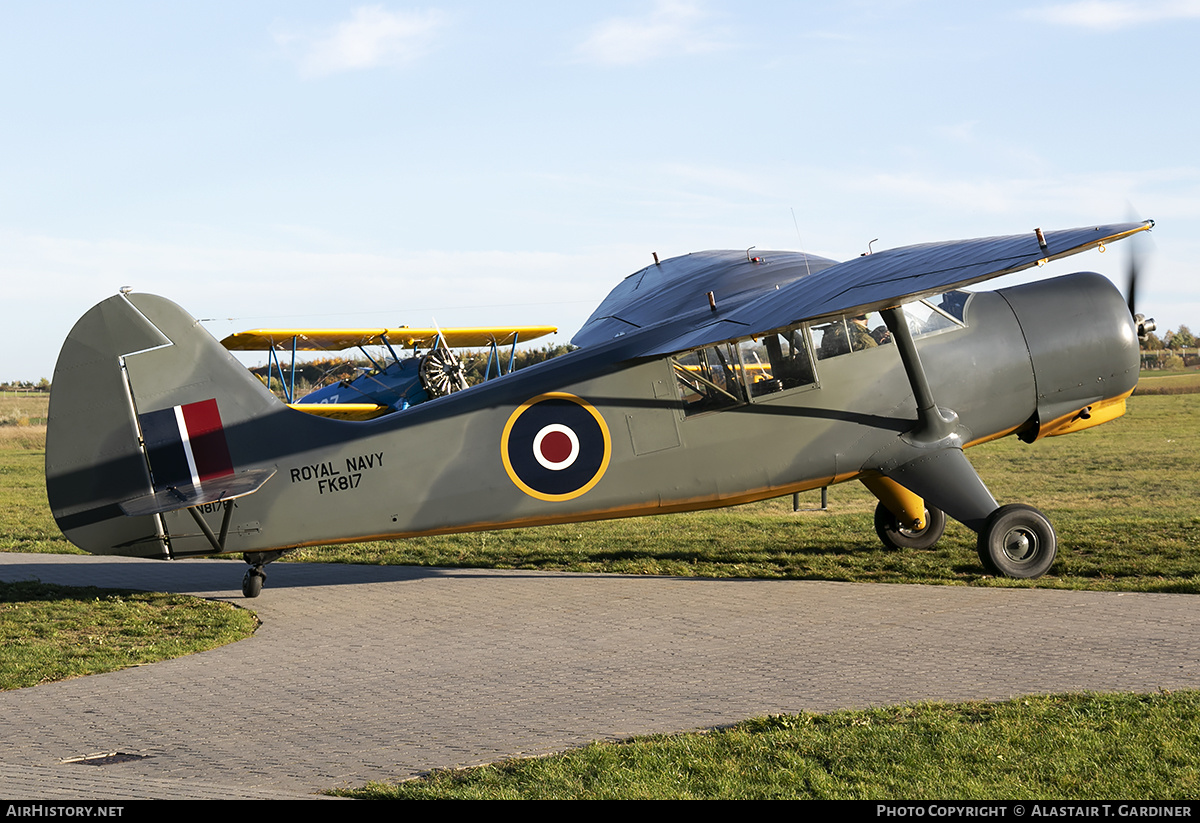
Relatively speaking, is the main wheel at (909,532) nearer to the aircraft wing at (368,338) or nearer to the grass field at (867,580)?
the grass field at (867,580)

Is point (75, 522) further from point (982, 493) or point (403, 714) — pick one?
point (982, 493)

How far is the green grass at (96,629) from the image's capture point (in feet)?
25.7

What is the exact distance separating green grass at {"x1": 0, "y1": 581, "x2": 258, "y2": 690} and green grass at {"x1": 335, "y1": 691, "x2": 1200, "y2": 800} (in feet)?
13.9

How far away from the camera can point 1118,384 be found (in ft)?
33.3

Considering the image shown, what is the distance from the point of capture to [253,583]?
1023 cm

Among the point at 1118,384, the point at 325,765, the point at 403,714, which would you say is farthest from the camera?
the point at 1118,384

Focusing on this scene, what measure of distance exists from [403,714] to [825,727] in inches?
97.9

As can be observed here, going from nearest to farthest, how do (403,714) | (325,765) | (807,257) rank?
(325,765), (403,714), (807,257)

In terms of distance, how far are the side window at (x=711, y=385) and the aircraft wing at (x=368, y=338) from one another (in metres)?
18.6

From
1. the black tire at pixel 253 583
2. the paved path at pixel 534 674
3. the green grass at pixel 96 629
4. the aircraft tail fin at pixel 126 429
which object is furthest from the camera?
the black tire at pixel 253 583

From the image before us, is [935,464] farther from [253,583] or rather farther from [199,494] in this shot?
[253,583]

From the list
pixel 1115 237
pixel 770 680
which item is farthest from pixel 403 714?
pixel 1115 237

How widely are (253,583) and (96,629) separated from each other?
1.49 m

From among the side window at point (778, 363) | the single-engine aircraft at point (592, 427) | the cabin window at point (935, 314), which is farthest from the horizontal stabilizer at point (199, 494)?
the cabin window at point (935, 314)
